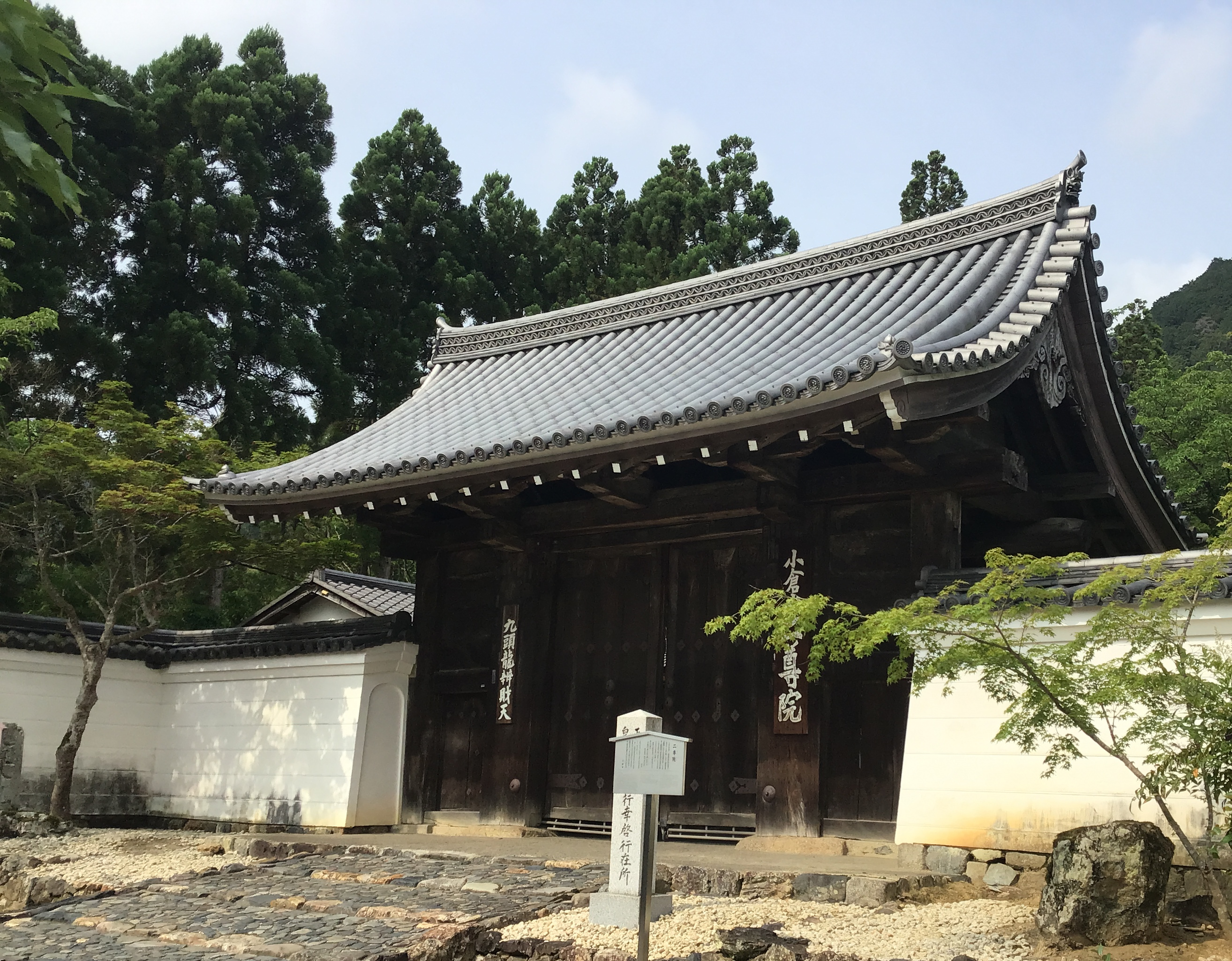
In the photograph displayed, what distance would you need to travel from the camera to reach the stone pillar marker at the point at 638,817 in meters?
6.38

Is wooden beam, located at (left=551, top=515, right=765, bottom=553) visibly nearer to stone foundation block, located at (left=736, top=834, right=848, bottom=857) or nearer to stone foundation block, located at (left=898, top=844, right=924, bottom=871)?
stone foundation block, located at (left=736, top=834, right=848, bottom=857)

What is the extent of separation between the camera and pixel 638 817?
21.5ft

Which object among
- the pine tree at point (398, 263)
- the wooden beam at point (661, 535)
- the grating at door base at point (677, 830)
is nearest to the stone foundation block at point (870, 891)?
the grating at door base at point (677, 830)

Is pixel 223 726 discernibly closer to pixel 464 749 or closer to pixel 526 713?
pixel 464 749

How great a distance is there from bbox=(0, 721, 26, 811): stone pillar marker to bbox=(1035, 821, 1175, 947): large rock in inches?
419

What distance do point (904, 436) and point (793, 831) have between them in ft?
11.3

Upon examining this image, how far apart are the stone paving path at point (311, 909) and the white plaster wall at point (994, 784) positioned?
251 cm

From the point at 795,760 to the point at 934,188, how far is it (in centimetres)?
2289

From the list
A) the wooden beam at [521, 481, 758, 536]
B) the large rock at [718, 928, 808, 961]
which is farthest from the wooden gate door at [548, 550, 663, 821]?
the large rock at [718, 928, 808, 961]

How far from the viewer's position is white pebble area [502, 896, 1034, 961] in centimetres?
622

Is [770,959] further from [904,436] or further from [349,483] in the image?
[349,483]

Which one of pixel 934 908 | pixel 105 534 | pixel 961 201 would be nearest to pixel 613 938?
pixel 934 908

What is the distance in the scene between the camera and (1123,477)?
1178 centimetres

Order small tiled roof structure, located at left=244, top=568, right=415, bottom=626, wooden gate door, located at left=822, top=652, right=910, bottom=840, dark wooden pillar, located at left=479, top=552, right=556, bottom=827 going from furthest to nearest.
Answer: small tiled roof structure, located at left=244, top=568, right=415, bottom=626, dark wooden pillar, located at left=479, top=552, right=556, bottom=827, wooden gate door, located at left=822, top=652, right=910, bottom=840
